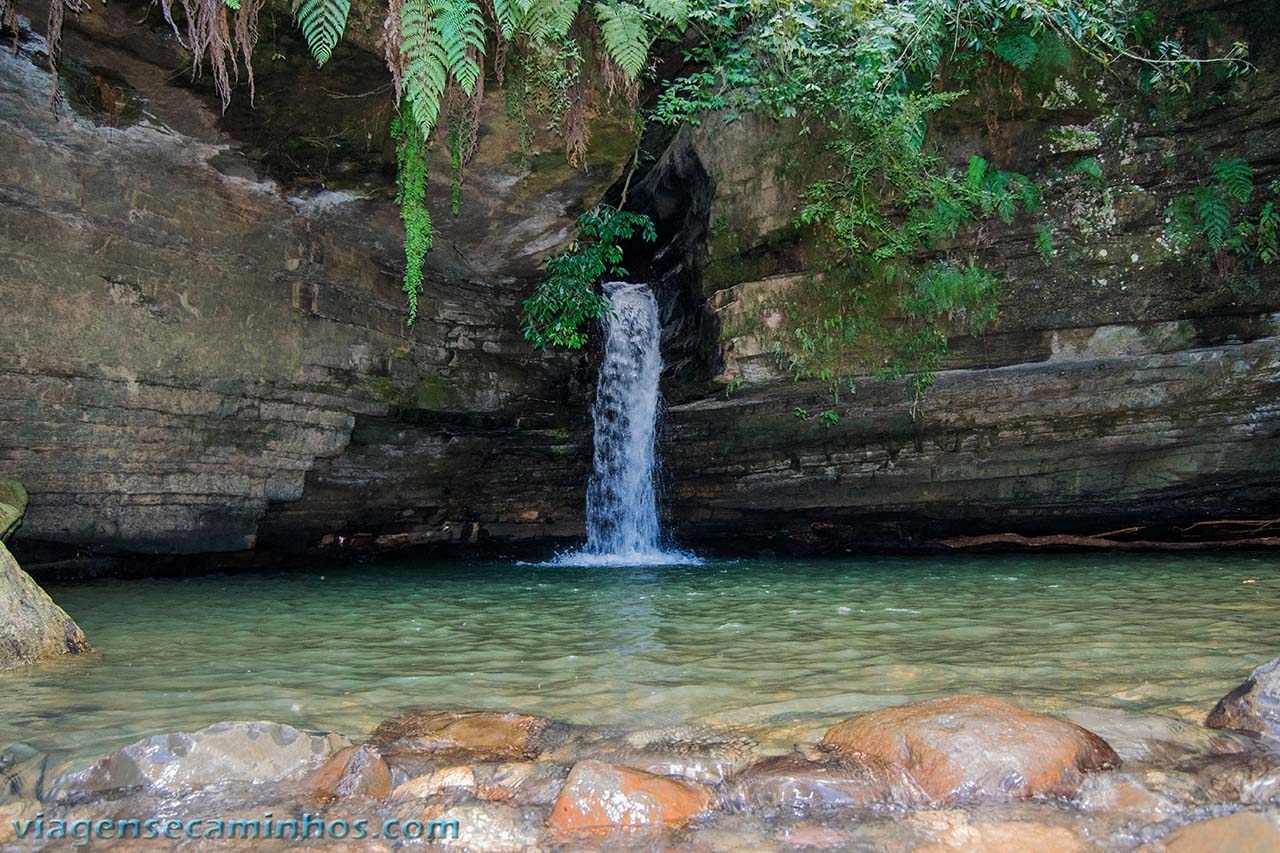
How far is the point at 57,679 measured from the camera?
358 cm

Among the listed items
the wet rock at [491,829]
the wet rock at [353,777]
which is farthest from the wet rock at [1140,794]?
the wet rock at [353,777]

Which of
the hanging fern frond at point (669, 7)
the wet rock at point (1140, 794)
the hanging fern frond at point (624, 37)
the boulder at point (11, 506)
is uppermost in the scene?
the hanging fern frond at point (669, 7)

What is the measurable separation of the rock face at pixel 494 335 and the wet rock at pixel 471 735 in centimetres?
510

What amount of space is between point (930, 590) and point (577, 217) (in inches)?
207

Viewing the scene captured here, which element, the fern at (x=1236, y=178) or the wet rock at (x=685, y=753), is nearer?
the wet rock at (x=685, y=753)

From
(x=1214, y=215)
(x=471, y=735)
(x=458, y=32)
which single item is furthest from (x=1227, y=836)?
(x=1214, y=215)

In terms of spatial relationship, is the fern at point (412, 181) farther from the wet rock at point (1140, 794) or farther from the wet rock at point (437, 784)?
the wet rock at point (1140, 794)

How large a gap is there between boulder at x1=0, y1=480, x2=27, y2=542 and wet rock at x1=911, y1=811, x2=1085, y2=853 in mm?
6641

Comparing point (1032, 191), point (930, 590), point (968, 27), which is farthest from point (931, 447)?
point (968, 27)

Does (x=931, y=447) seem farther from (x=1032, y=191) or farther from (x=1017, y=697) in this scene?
(x=1017, y=697)

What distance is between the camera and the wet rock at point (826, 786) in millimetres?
2133

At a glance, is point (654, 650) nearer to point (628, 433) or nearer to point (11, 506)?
point (11, 506)

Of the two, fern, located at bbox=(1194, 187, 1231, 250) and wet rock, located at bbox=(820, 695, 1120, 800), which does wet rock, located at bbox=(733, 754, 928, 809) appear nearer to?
wet rock, located at bbox=(820, 695, 1120, 800)

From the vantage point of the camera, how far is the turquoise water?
3.01m
